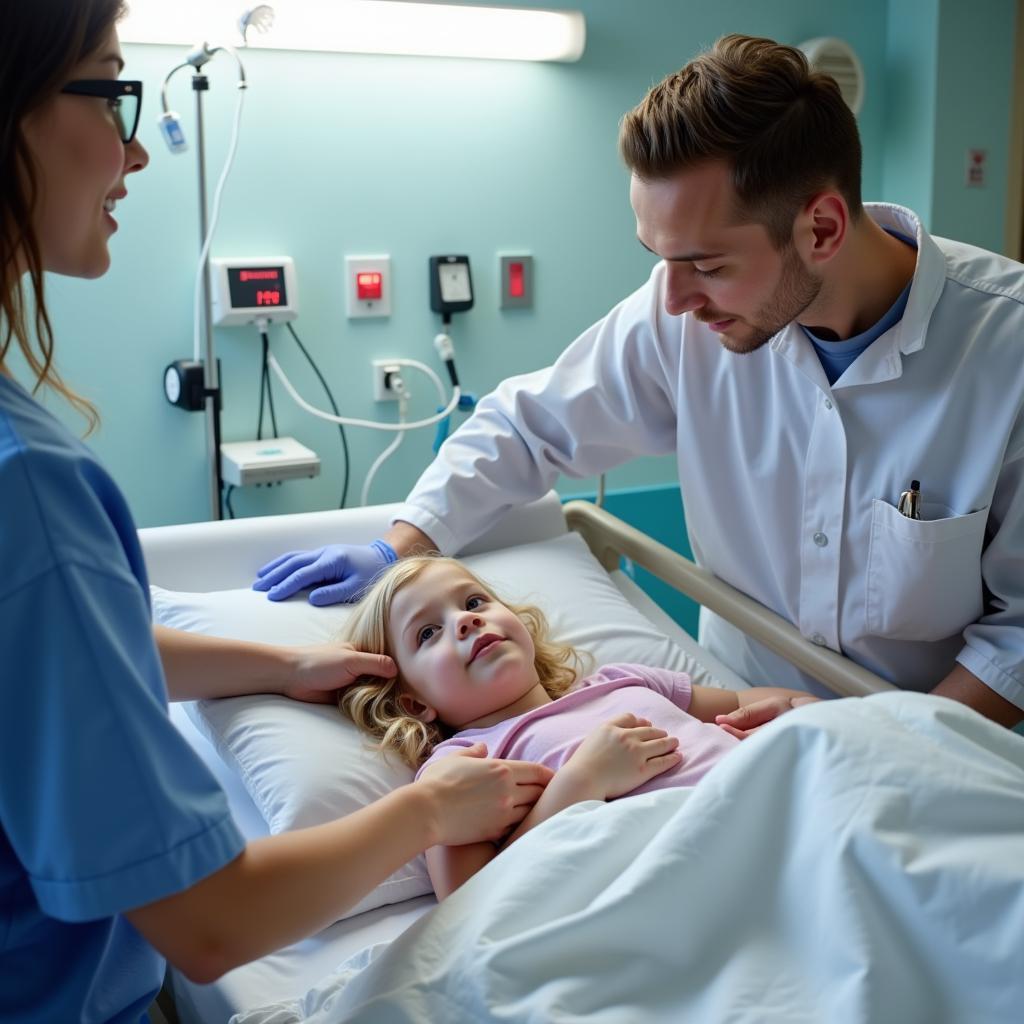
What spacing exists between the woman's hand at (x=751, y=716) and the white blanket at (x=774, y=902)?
1.74ft

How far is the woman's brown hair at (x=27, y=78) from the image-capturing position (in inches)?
32.8

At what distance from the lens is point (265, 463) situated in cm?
254

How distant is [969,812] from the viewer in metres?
1.08

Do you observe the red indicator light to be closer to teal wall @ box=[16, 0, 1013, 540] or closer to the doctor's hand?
teal wall @ box=[16, 0, 1013, 540]

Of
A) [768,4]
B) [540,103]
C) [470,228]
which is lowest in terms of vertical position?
[470,228]

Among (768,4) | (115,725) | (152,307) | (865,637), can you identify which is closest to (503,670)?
(865,637)

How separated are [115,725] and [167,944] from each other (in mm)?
191

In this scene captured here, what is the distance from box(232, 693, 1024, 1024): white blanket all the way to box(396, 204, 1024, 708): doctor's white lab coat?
1.95 ft

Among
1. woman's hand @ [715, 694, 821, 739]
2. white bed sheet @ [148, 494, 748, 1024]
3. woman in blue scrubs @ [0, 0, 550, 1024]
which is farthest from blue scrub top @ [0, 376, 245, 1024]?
woman's hand @ [715, 694, 821, 739]

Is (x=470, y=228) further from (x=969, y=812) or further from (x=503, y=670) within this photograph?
(x=969, y=812)

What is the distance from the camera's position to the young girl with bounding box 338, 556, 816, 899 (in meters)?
1.55

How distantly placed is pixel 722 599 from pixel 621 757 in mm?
630

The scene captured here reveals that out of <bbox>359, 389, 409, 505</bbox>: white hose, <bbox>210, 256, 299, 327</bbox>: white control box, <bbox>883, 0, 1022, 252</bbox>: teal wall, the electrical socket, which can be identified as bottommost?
<bbox>359, 389, 409, 505</bbox>: white hose

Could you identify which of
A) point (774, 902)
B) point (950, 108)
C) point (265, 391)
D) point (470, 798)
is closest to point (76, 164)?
point (470, 798)
